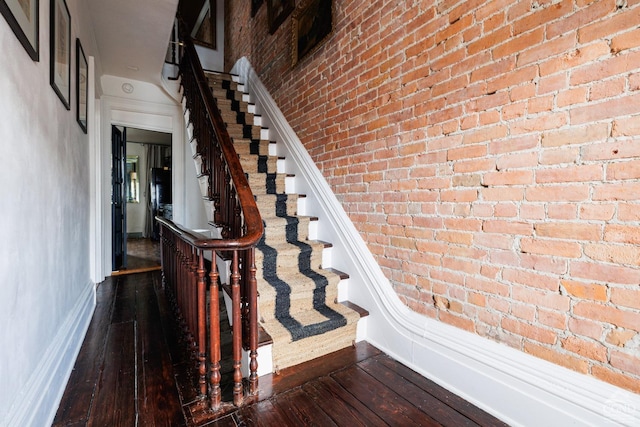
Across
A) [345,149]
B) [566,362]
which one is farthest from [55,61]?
[566,362]

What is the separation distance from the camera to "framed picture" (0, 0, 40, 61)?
100cm

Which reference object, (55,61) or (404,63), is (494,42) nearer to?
(404,63)

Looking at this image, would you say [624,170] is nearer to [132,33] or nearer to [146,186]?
[132,33]

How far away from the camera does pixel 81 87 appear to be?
2385 mm

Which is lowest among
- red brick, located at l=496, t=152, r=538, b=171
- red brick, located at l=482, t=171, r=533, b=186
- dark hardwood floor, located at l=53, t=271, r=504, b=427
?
dark hardwood floor, located at l=53, t=271, r=504, b=427

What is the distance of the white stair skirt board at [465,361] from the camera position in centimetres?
113

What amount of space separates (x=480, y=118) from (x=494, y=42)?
0.33 metres

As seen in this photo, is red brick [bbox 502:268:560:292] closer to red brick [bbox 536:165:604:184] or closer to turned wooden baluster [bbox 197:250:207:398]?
red brick [bbox 536:165:604:184]

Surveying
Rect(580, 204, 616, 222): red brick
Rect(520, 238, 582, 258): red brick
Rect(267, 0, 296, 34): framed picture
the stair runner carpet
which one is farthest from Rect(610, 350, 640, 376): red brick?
Rect(267, 0, 296, 34): framed picture

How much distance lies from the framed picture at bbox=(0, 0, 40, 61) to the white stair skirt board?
184 centimetres

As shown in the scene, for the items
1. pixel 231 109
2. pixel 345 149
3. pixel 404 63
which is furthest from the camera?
pixel 231 109

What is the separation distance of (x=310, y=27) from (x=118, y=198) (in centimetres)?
334

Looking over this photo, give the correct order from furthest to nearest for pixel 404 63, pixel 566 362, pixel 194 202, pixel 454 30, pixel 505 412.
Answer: pixel 194 202 < pixel 404 63 < pixel 454 30 < pixel 505 412 < pixel 566 362

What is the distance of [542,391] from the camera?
1.24 metres
